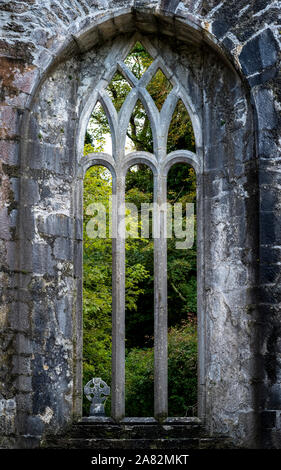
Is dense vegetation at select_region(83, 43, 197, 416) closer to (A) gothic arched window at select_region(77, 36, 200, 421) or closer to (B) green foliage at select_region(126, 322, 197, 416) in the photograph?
(B) green foliage at select_region(126, 322, 197, 416)

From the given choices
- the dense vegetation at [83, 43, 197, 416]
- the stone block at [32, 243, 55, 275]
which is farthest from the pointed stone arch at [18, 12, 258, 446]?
the dense vegetation at [83, 43, 197, 416]

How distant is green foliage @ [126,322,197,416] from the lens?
9.44 metres

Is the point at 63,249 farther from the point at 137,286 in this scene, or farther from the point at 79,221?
the point at 137,286

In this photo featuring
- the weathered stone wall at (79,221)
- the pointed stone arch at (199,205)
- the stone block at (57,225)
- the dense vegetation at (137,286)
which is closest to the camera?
the weathered stone wall at (79,221)

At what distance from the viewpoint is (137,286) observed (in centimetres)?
1041

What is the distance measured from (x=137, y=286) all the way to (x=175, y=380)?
1.81m

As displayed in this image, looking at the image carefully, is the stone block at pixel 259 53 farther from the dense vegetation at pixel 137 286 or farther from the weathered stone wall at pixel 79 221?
the dense vegetation at pixel 137 286

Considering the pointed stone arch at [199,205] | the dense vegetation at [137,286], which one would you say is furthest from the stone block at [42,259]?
the dense vegetation at [137,286]

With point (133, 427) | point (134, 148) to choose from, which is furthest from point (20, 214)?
point (134, 148)

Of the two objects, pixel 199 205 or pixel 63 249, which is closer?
pixel 63 249

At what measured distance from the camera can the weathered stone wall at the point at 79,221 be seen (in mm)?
4578

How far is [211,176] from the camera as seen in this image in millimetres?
5129

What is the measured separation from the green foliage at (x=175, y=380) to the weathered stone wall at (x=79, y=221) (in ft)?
15.3

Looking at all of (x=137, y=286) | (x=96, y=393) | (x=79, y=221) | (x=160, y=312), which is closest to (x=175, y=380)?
(x=137, y=286)
